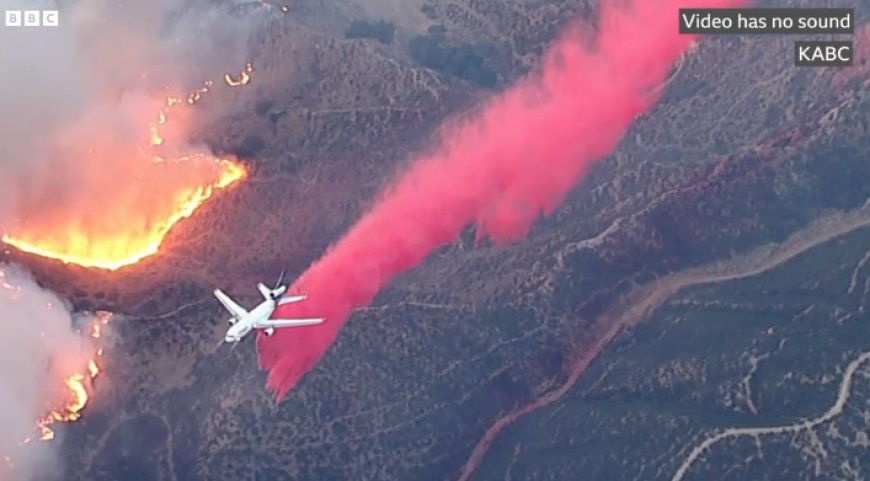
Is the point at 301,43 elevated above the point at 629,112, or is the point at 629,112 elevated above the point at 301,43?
the point at 301,43

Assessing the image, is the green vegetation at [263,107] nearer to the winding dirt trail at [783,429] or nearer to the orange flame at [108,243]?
the orange flame at [108,243]

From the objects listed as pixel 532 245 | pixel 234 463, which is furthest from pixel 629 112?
pixel 234 463

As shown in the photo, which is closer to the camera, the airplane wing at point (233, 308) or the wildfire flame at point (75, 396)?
the airplane wing at point (233, 308)

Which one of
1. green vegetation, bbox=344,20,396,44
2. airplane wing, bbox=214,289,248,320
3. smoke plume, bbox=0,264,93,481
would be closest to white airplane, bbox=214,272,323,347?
airplane wing, bbox=214,289,248,320

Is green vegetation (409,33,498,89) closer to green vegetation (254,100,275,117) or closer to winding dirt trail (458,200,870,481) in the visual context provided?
green vegetation (254,100,275,117)

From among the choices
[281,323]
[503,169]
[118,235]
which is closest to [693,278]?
[503,169]

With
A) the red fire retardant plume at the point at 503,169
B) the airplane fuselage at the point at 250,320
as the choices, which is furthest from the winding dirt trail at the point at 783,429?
the airplane fuselage at the point at 250,320

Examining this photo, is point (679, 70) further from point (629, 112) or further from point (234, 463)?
point (234, 463)
